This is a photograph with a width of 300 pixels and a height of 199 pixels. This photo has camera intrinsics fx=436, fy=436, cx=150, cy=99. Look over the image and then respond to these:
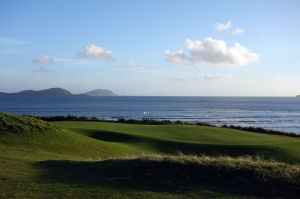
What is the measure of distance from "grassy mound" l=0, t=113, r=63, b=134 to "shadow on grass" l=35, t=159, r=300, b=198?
34.0 ft

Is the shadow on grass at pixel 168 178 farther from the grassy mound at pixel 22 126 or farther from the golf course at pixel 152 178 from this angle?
the grassy mound at pixel 22 126

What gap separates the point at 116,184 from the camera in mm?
11414

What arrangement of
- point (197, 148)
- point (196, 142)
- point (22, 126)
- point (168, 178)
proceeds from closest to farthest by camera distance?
point (168, 178) → point (22, 126) → point (197, 148) → point (196, 142)

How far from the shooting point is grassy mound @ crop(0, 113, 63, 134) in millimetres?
23619

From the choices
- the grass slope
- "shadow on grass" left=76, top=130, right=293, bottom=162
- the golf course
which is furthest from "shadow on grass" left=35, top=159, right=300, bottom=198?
the grass slope

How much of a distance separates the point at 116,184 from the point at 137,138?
20.9 metres

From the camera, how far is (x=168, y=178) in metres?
11.9

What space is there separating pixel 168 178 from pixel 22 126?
47.8 ft

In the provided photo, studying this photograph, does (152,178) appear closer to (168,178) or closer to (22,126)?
(168,178)

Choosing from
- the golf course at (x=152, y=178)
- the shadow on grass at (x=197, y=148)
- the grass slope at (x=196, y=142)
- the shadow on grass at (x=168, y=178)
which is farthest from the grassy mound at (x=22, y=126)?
the shadow on grass at (x=168, y=178)

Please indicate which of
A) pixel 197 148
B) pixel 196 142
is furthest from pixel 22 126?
pixel 196 142

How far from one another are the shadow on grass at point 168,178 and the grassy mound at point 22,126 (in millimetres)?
10358

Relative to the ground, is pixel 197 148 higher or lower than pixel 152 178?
lower

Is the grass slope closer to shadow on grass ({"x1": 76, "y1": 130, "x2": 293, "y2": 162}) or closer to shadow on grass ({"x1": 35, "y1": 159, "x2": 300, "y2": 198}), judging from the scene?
shadow on grass ({"x1": 76, "y1": 130, "x2": 293, "y2": 162})
